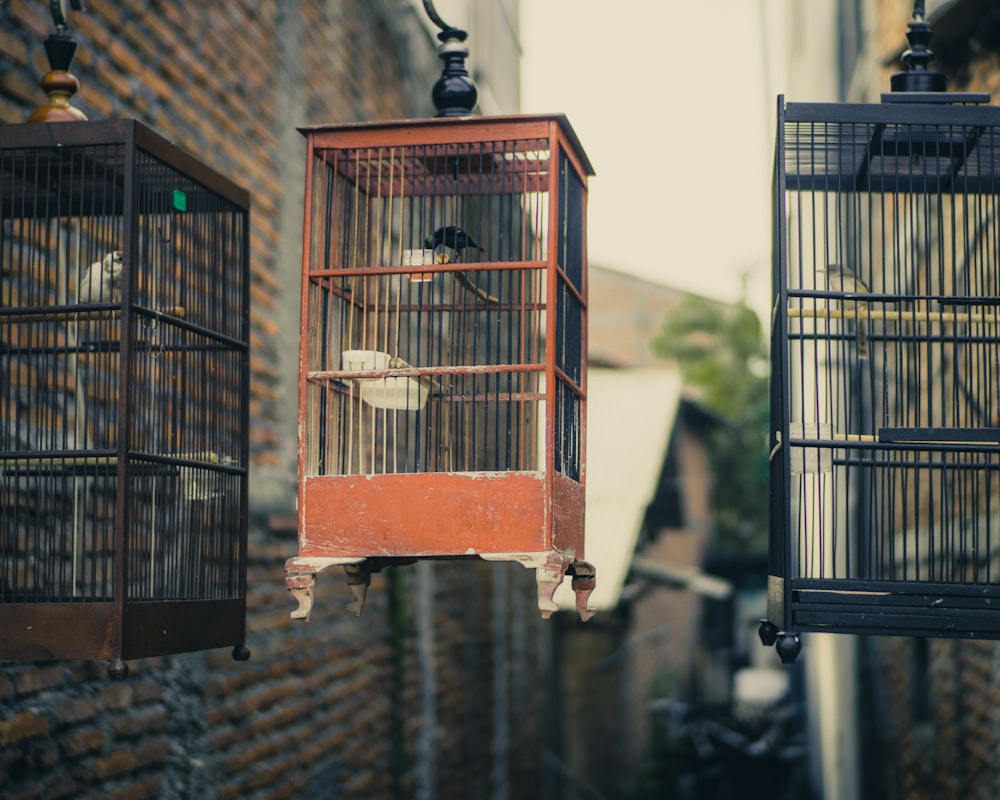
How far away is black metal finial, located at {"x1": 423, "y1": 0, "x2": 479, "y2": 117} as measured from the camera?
3420 mm

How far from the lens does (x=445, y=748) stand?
758 centimetres

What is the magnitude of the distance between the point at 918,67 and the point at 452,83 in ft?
4.13

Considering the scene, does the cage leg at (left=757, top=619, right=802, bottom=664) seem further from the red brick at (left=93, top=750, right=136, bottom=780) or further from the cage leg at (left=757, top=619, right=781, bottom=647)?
the red brick at (left=93, top=750, right=136, bottom=780)

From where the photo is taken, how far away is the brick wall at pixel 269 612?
12.0 ft

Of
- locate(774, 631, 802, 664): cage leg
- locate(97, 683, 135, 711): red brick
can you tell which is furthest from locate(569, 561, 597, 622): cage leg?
locate(97, 683, 135, 711): red brick

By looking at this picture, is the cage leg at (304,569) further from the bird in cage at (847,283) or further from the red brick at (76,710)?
the bird in cage at (847,283)

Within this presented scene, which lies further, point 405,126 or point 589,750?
point 589,750

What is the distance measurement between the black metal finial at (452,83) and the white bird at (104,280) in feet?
3.08

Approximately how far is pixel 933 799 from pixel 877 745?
2431mm

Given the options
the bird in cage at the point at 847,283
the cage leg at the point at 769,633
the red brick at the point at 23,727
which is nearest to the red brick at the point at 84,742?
the red brick at the point at 23,727

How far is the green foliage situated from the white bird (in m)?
21.7

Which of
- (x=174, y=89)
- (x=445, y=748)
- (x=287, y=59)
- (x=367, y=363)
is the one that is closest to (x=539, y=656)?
(x=445, y=748)

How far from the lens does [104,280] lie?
2.99 metres

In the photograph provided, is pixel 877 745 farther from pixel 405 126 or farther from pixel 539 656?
pixel 405 126
